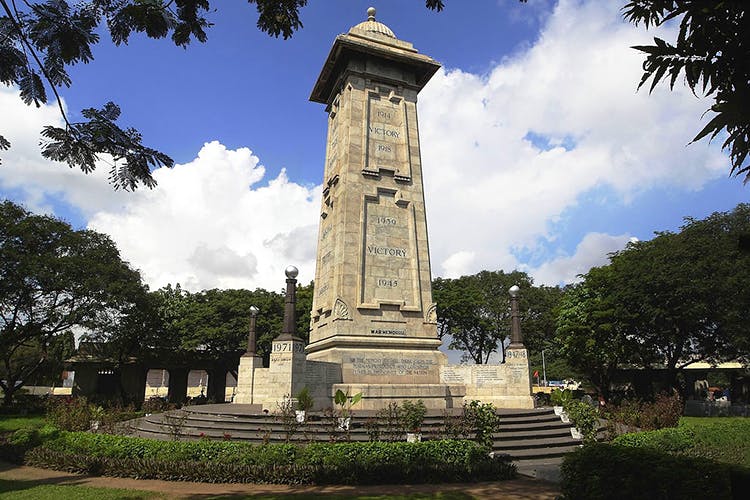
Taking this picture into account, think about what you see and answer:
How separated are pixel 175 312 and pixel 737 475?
43.5m

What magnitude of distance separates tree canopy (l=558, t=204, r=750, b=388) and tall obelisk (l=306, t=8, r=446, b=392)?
16575 mm

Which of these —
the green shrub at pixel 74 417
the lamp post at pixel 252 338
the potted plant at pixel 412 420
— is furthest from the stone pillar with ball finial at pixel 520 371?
the green shrub at pixel 74 417

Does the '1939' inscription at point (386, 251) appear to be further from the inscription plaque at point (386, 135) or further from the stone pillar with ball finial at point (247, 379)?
the stone pillar with ball finial at point (247, 379)

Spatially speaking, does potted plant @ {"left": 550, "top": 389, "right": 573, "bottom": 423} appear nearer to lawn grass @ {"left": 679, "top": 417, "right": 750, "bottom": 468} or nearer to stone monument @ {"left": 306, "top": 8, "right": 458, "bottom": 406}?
lawn grass @ {"left": 679, "top": 417, "right": 750, "bottom": 468}

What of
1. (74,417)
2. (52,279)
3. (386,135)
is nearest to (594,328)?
(386,135)

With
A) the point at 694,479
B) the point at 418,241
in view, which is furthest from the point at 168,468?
the point at 418,241

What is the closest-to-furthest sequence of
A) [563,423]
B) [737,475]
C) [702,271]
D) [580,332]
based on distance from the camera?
1. [737,475]
2. [563,423]
3. [702,271]
4. [580,332]

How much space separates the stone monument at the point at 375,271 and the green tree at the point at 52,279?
47.5 feet

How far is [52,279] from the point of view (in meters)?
30.4

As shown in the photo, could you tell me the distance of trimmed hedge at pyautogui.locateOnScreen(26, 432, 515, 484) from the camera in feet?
35.1

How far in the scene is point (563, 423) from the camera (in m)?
16.8

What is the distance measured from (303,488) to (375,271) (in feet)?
38.9

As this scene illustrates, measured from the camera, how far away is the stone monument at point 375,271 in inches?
750

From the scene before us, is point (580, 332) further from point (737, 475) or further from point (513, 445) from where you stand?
point (737, 475)
